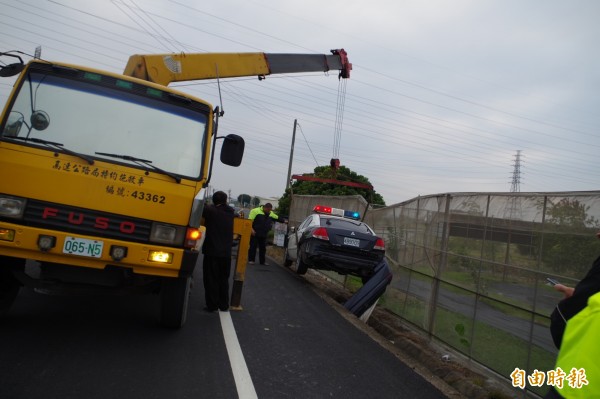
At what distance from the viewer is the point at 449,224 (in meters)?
7.86

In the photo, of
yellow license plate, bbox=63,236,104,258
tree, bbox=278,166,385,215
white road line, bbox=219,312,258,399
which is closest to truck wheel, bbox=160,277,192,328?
white road line, bbox=219,312,258,399

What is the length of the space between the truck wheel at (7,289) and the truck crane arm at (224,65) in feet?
12.7

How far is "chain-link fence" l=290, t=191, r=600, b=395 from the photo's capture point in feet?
17.3

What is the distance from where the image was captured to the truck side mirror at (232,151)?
239 inches

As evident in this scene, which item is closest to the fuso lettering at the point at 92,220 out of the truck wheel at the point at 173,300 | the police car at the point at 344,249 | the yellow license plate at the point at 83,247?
the yellow license plate at the point at 83,247

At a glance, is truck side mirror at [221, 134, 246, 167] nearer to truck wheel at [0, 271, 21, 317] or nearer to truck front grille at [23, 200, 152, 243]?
truck front grille at [23, 200, 152, 243]

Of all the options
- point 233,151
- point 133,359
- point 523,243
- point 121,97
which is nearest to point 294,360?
point 133,359

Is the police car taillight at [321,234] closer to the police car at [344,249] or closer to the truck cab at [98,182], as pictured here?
the police car at [344,249]

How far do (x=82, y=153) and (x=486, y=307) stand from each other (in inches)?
210

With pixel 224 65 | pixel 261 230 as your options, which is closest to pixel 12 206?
pixel 224 65

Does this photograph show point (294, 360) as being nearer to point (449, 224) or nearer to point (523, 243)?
point (523, 243)

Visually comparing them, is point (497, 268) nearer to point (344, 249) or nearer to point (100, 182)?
point (344, 249)

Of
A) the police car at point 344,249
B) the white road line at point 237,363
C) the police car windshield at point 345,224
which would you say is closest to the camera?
the white road line at point 237,363

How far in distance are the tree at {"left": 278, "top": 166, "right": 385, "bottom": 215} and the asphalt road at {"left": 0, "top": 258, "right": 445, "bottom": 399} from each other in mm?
22837
